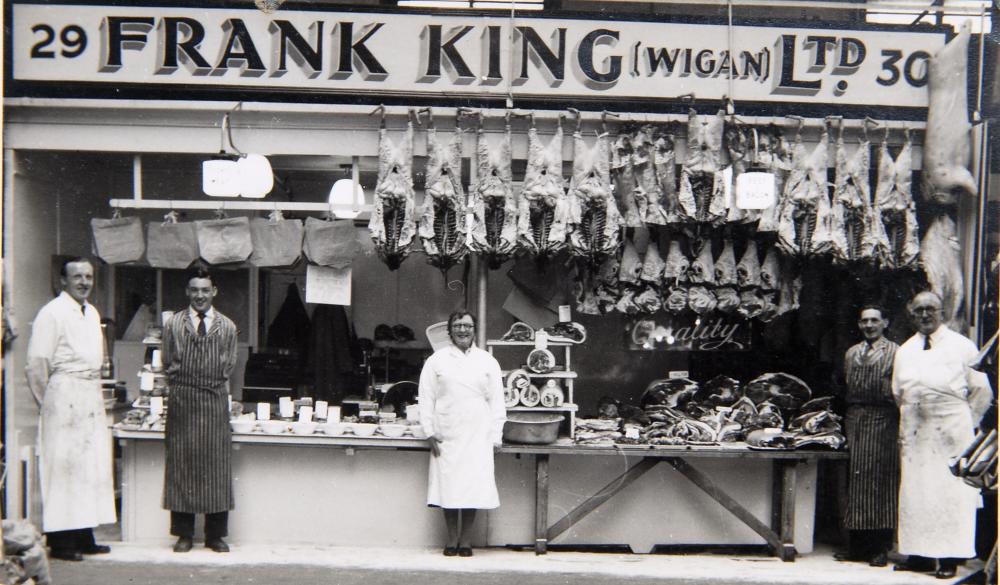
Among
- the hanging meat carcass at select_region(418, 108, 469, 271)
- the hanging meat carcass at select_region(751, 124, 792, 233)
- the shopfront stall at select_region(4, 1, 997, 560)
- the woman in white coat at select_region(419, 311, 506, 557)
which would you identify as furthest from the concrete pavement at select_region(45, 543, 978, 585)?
the hanging meat carcass at select_region(751, 124, 792, 233)

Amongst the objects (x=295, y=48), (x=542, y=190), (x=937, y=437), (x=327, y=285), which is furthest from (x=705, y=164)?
Answer: (x=295, y=48)

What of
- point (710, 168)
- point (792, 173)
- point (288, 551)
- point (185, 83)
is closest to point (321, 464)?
point (288, 551)

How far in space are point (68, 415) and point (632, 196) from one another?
167 inches

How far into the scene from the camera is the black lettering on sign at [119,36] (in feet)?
23.0

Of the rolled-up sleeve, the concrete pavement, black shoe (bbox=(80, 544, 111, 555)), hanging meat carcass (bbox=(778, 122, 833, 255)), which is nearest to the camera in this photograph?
the concrete pavement

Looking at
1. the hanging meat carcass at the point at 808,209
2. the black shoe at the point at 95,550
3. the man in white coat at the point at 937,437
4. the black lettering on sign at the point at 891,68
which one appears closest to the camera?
the man in white coat at the point at 937,437

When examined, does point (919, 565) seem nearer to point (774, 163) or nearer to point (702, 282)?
point (702, 282)

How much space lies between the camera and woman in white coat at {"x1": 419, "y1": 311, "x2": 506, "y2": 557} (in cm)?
666

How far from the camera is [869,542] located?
6.82 meters

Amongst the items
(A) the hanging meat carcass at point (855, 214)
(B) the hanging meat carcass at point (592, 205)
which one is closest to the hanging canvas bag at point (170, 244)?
(B) the hanging meat carcass at point (592, 205)

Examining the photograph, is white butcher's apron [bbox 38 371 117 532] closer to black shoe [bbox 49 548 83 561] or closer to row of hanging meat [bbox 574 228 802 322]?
black shoe [bbox 49 548 83 561]

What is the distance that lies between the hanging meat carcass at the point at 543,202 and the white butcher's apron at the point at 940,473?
2651mm

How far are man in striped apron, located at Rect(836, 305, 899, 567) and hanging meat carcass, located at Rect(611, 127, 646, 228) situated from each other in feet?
5.84

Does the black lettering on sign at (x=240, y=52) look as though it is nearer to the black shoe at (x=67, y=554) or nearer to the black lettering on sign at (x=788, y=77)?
the black shoe at (x=67, y=554)
